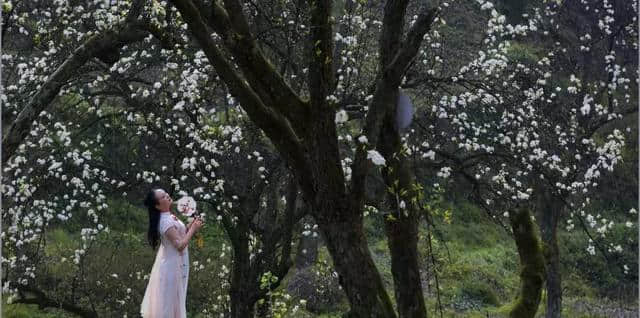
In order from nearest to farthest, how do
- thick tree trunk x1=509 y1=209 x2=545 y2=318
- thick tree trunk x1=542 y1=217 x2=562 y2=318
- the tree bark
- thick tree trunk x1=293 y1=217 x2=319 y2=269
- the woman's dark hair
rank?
thick tree trunk x1=509 y1=209 x2=545 y2=318
the tree bark
the woman's dark hair
thick tree trunk x1=542 y1=217 x2=562 y2=318
thick tree trunk x1=293 y1=217 x2=319 y2=269

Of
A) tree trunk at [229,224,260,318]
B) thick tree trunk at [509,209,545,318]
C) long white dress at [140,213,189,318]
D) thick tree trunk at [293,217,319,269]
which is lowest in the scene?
thick tree trunk at [509,209,545,318]

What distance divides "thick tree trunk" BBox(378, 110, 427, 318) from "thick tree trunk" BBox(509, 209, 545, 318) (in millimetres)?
794

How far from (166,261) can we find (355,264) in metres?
3.30

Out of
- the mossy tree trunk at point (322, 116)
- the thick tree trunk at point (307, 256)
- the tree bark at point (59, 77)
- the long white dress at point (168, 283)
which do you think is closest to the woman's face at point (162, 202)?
the long white dress at point (168, 283)

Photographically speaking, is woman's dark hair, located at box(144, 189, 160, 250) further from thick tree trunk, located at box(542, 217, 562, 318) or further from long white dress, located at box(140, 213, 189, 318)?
thick tree trunk, located at box(542, 217, 562, 318)

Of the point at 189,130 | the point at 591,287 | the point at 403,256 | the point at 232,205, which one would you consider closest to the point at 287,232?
the point at 232,205

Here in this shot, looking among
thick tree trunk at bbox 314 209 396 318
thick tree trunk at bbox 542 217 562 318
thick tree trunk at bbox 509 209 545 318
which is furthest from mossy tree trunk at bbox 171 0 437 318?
thick tree trunk at bbox 542 217 562 318

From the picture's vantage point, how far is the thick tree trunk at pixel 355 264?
545 centimetres

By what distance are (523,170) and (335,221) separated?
7792 millimetres

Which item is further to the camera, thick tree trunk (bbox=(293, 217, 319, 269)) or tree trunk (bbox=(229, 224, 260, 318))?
thick tree trunk (bbox=(293, 217, 319, 269))

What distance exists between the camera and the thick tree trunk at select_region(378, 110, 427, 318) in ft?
19.0

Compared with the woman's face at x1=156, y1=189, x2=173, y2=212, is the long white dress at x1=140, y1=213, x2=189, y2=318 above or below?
below

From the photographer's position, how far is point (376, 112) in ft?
18.3

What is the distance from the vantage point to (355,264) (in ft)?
18.0
